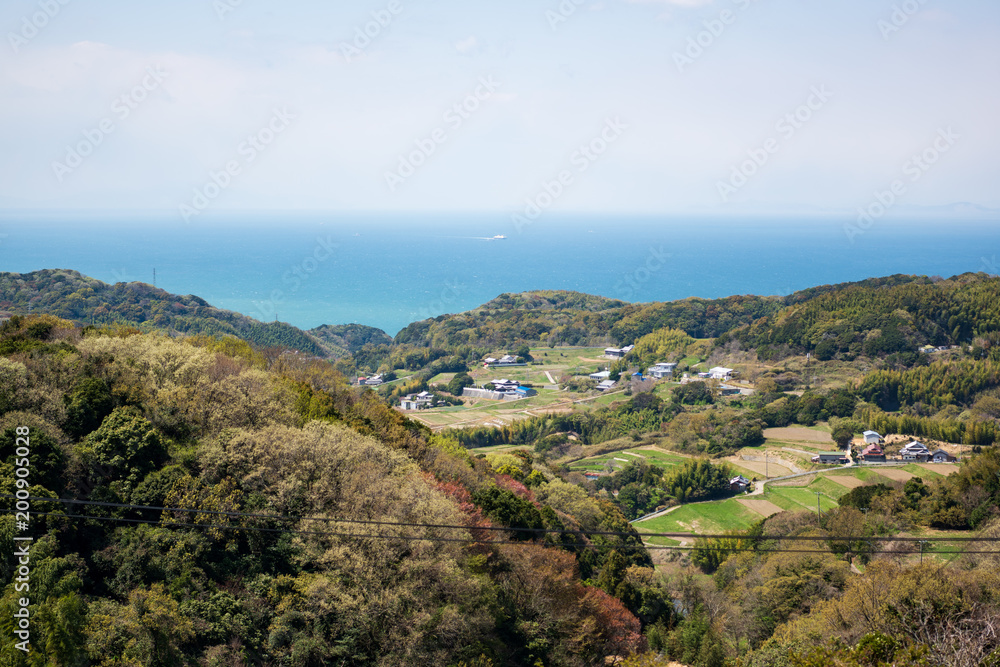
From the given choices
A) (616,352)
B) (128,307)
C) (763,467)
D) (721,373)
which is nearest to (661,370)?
(721,373)

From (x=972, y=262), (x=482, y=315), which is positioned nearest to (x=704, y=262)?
(x=972, y=262)

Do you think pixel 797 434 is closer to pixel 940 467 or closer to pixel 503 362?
pixel 940 467

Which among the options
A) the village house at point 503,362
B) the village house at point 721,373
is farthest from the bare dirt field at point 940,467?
the village house at point 503,362

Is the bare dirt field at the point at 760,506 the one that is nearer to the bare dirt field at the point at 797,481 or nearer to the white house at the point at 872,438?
the bare dirt field at the point at 797,481

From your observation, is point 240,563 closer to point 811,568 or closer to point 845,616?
point 845,616

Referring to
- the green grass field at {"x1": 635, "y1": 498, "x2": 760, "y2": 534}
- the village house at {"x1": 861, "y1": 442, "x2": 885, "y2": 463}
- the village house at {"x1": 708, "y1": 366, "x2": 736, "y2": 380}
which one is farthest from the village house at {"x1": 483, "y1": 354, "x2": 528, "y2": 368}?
the green grass field at {"x1": 635, "y1": 498, "x2": 760, "y2": 534}

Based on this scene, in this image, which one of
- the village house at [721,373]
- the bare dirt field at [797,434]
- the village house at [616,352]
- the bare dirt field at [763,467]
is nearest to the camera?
the bare dirt field at [763,467]
